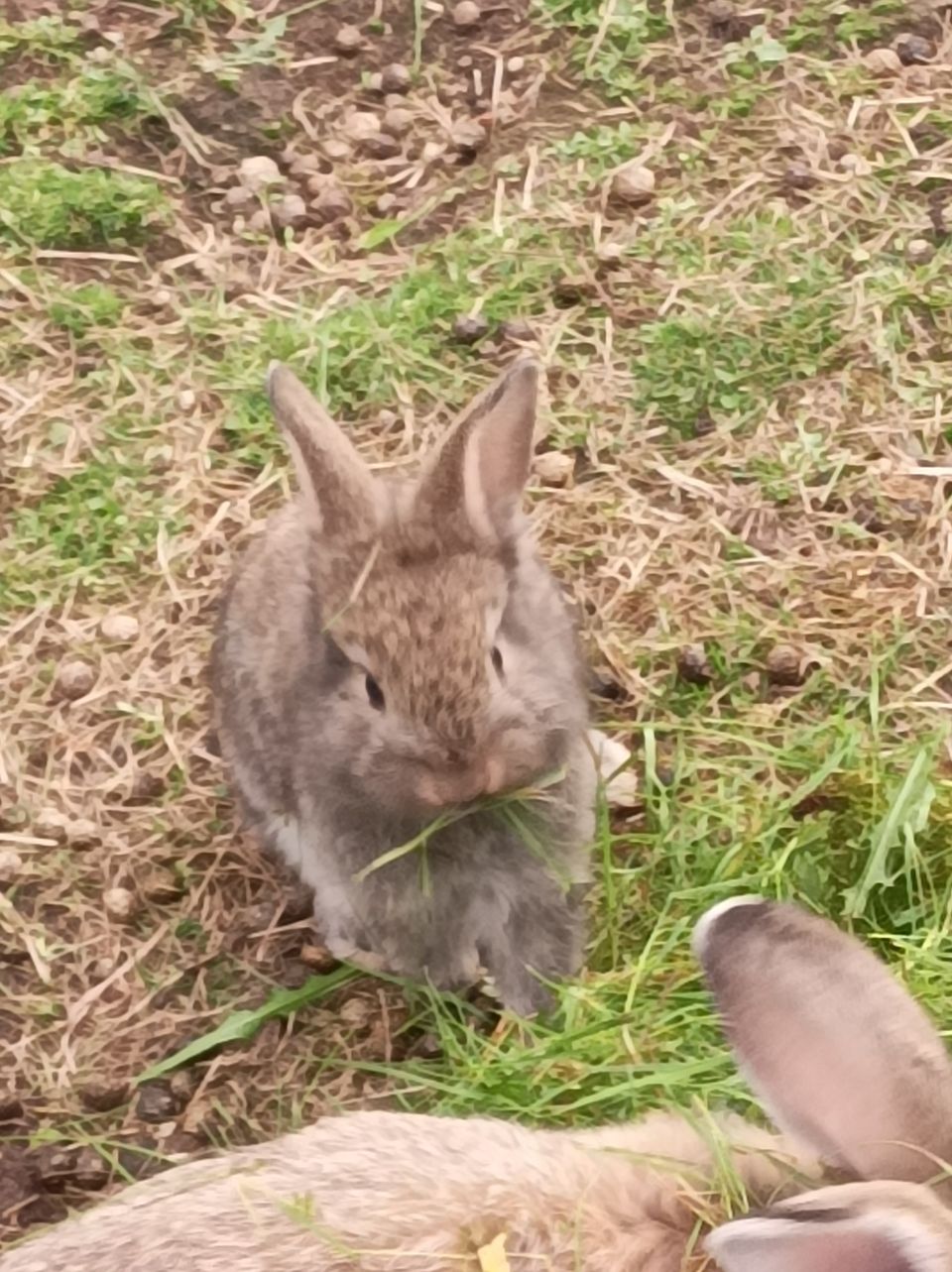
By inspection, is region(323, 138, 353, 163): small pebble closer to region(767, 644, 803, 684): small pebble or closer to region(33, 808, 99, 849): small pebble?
region(767, 644, 803, 684): small pebble

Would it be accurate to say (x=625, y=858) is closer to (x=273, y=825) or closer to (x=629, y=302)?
(x=273, y=825)

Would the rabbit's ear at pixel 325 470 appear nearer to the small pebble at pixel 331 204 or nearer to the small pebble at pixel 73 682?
the small pebble at pixel 73 682

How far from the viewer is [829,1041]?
215 centimetres

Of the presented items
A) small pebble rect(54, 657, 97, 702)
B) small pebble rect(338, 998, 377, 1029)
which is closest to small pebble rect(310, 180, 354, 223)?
small pebble rect(54, 657, 97, 702)

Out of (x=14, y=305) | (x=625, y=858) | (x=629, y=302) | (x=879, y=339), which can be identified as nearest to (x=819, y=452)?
(x=879, y=339)

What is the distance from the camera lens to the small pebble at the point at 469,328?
411 cm

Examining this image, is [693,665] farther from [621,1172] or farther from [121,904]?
[621,1172]

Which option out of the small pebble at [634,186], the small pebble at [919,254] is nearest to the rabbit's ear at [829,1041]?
the small pebble at [919,254]

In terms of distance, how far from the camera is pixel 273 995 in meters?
3.37

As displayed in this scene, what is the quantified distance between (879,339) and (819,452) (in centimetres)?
37

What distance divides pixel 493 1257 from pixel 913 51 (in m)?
3.57

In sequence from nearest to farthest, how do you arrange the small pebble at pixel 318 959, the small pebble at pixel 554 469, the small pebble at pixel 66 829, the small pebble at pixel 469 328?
the small pebble at pixel 318 959
the small pebble at pixel 66 829
the small pebble at pixel 554 469
the small pebble at pixel 469 328

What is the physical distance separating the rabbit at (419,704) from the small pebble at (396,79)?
1.64m

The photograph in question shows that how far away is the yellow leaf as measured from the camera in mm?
2176
